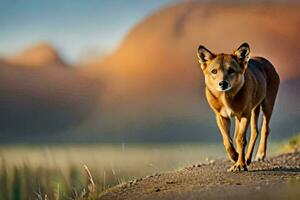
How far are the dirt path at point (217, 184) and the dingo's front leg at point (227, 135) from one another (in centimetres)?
33

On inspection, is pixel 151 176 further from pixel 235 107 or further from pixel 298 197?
pixel 298 197

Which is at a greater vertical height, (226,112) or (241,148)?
(226,112)

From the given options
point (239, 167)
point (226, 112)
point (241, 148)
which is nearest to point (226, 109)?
point (226, 112)

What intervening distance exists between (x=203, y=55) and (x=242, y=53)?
621 mm

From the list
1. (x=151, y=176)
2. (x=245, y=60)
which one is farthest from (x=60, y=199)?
(x=245, y=60)

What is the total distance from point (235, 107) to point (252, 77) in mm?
742

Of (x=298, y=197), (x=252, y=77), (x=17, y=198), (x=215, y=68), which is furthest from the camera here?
(x=17, y=198)

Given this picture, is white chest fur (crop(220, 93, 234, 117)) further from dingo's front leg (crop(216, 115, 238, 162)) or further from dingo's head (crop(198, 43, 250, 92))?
dingo's head (crop(198, 43, 250, 92))

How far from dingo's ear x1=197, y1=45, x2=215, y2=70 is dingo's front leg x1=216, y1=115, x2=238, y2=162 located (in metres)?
0.99

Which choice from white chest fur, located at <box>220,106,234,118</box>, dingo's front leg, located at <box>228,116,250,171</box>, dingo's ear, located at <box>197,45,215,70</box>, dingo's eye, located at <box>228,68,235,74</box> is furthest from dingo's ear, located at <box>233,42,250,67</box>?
dingo's front leg, located at <box>228,116,250,171</box>

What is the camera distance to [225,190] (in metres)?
10.9

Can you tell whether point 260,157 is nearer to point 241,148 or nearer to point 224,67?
point 241,148

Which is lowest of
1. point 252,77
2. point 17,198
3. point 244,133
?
point 17,198

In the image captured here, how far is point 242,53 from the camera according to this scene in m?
12.2
